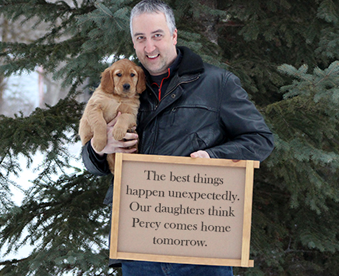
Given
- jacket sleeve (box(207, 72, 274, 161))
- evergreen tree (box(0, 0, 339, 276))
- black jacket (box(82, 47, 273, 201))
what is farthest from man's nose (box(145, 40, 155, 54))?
evergreen tree (box(0, 0, 339, 276))

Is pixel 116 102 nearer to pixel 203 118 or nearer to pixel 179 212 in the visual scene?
pixel 203 118

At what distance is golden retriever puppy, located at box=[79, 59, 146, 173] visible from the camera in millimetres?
2096

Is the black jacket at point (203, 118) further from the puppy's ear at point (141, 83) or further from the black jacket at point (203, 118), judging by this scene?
the puppy's ear at point (141, 83)

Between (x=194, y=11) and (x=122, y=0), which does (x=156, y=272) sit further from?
(x=194, y=11)

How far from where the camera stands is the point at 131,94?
2.21 meters

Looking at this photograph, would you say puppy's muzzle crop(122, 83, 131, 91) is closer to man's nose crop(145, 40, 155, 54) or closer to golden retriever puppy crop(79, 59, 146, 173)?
golden retriever puppy crop(79, 59, 146, 173)

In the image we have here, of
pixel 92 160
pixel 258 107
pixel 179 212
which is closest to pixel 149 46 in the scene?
pixel 92 160

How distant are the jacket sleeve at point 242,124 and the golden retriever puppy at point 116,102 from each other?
0.52 metres

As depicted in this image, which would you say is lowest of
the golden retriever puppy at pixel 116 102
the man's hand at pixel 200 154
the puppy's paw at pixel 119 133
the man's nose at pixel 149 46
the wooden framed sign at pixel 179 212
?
the wooden framed sign at pixel 179 212

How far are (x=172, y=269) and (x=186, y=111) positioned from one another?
2.77ft

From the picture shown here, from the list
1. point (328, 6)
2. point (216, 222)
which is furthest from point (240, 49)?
point (216, 222)

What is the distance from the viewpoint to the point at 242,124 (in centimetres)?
195

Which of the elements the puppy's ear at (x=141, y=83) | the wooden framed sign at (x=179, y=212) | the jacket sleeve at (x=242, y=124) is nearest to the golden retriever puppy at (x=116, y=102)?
the puppy's ear at (x=141, y=83)

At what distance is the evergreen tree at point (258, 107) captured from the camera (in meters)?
2.95
